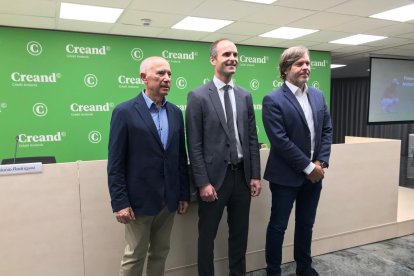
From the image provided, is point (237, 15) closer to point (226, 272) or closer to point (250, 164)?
point (250, 164)

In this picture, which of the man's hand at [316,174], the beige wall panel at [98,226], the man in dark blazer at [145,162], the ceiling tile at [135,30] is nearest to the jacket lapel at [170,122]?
the man in dark blazer at [145,162]

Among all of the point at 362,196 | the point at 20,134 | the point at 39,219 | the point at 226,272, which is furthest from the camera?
the point at 20,134

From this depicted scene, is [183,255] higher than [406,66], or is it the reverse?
[406,66]

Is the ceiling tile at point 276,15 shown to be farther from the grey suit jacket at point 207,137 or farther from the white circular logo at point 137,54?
the grey suit jacket at point 207,137

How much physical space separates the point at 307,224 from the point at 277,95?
86cm

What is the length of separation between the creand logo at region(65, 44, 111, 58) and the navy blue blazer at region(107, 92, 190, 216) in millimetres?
3491

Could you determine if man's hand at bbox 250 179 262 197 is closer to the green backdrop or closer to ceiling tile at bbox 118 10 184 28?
ceiling tile at bbox 118 10 184 28

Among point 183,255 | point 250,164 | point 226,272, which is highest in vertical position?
point 250,164

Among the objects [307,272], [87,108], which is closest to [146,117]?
[307,272]

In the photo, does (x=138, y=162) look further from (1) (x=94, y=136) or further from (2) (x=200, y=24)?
(1) (x=94, y=136)

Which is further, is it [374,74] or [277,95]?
[374,74]

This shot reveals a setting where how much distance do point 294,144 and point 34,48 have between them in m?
3.98

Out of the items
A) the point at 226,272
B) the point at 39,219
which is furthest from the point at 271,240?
the point at 39,219

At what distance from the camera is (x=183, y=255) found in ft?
7.08
